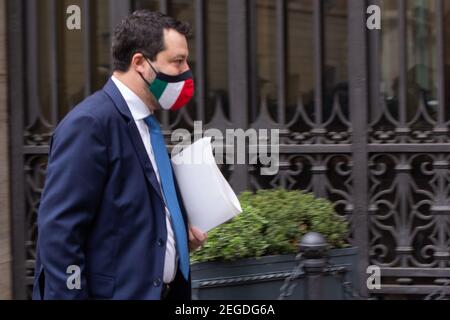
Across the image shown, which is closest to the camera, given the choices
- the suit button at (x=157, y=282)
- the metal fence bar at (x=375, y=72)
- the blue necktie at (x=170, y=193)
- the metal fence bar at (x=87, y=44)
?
the suit button at (x=157, y=282)

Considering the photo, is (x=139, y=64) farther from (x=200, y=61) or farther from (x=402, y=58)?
(x=402, y=58)

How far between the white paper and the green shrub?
1.04m

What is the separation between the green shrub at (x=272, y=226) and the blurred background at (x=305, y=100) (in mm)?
342

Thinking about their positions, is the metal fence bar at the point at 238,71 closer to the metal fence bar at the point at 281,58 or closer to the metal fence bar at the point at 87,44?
the metal fence bar at the point at 281,58

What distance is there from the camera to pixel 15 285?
6.21 metres

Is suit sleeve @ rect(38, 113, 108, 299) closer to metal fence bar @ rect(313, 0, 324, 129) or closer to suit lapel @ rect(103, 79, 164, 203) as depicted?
suit lapel @ rect(103, 79, 164, 203)

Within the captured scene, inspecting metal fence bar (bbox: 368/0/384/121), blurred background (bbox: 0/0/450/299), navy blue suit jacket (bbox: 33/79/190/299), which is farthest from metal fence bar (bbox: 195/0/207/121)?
navy blue suit jacket (bbox: 33/79/190/299)

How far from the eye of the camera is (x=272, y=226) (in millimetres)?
4918

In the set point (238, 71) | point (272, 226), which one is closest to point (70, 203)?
point (272, 226)

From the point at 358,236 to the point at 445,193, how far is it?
26.1 inches

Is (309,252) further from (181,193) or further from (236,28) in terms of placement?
(236,28)

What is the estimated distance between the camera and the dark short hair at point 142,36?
3293mm

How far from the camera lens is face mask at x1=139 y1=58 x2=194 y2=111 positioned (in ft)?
11.0

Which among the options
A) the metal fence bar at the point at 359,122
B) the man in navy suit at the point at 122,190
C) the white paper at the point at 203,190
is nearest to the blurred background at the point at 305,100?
the metal fence bar at the point at 359,122
